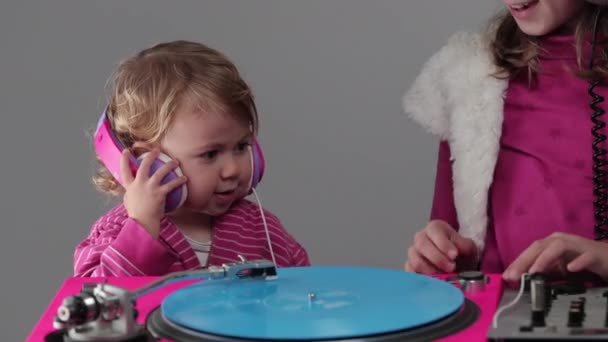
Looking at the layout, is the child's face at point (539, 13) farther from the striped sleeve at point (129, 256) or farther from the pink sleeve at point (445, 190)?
the striped sleeve at point (129, 256)

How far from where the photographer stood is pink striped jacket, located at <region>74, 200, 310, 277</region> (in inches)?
53.9

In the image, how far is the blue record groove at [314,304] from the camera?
34.9 inches

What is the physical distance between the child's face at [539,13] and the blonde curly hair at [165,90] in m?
0.37

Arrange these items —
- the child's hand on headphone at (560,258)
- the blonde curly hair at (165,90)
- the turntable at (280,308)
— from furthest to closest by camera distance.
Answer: the blonde curly hair at (165,90) → the child's hand on headphone at (560,258) → the turntable at (280,308)

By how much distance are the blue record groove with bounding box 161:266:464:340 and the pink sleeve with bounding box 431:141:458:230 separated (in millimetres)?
590

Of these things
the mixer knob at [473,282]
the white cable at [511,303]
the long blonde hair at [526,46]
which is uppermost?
the long blonde hair at [526,46]

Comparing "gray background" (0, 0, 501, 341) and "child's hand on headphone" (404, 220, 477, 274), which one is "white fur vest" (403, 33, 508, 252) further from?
"gray background" (0, 0, 501, 341)

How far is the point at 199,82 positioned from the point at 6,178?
3.15ft

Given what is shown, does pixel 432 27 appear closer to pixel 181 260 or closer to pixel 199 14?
pixel 199 14

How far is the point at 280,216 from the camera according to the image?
2.21 m

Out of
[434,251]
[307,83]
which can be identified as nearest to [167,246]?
[434,251]

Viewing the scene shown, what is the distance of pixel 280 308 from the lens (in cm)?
94

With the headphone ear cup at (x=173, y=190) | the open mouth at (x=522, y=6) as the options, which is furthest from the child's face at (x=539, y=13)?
the headphone ear cup at (x=173, y=190)

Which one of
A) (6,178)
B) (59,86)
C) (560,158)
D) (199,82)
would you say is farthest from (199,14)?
(560,158)
